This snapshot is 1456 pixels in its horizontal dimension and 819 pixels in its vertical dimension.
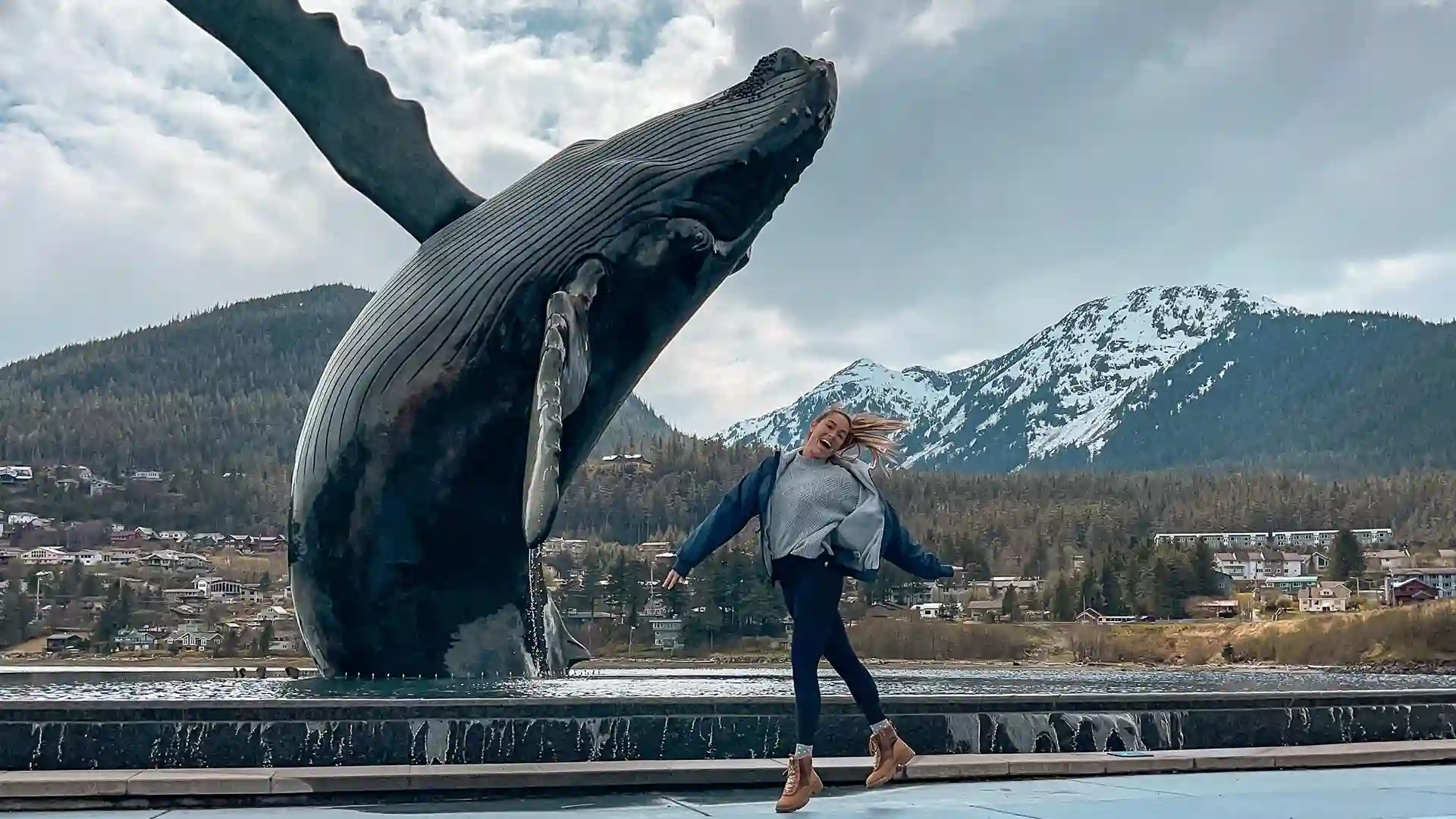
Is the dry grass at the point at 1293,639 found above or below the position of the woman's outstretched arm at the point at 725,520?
below

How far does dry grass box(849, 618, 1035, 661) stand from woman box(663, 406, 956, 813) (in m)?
99.6

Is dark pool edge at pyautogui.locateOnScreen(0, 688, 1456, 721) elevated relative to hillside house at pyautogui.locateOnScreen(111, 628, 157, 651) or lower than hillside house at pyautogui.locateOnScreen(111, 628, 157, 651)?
elevated

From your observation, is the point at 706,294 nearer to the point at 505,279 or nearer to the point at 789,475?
the point at 505,279

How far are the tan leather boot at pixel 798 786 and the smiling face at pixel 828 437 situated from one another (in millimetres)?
1653

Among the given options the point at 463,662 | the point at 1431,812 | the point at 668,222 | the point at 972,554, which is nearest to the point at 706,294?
the point at 668,222

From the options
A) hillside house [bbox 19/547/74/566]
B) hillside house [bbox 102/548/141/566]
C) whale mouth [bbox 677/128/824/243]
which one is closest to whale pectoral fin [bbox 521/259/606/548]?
whale mouth [bbox 677/128/824/243]

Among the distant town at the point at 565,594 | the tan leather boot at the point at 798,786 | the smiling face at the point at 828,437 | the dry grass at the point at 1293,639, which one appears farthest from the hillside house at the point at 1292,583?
the tan leather boot at the point at 798,786

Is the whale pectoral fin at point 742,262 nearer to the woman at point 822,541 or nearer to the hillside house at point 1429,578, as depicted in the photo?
the woman at point 822,541

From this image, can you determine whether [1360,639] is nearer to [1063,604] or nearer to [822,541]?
[1063,604]

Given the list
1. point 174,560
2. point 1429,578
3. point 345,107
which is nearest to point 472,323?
point 345,107

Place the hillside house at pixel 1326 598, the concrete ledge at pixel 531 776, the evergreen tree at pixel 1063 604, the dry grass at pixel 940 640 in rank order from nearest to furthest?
the concrete ledge at pixel 531 776, the dry grass at pixel 940 640, the evergreen tree at pixel 1063 604, the hillside house at pixel 1326 598

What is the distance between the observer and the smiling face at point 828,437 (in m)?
7.62

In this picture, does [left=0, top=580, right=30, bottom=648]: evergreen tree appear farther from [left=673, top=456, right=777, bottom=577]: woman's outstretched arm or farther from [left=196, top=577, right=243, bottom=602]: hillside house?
[left=673, top=456, right=777, bottom=577]: woman's outstretched arm

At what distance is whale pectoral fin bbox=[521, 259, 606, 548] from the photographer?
1104cm
